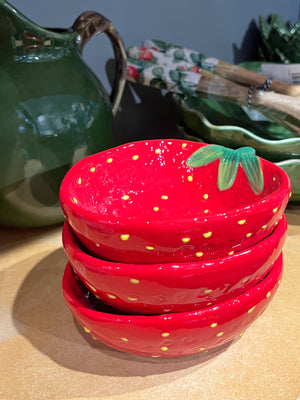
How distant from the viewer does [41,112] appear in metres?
0.47

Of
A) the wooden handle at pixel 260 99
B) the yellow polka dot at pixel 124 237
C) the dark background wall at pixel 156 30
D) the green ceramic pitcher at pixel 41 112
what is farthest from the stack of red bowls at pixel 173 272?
the dark background wall at pixel 156 30

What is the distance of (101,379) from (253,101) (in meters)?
0.43

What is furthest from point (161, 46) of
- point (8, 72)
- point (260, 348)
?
point (260, 348)

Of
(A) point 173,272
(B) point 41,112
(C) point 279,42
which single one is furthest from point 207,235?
(C) point 279,42

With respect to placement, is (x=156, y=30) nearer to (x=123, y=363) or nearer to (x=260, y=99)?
(x=260, y=99)

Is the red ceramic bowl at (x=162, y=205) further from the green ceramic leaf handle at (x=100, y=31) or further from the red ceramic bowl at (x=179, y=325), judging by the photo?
the green ceramic leaf handle at (x=100, y=31)

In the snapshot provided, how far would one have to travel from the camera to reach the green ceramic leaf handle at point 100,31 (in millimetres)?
530

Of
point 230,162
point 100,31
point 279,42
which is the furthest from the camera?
point 279,42

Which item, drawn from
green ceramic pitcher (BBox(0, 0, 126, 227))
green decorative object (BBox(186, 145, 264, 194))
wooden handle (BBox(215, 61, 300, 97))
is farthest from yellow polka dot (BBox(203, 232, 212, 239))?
wooden handle (BBox(215, 61, 300, 97))

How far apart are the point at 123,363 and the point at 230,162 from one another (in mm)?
216

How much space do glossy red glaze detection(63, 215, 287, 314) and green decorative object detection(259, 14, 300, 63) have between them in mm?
688

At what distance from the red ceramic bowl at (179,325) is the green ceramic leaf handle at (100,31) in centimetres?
36

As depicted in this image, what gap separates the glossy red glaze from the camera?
29 centimetres

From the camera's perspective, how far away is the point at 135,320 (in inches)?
12.1
